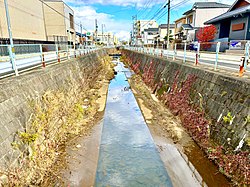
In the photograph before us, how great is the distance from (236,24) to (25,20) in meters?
35.6

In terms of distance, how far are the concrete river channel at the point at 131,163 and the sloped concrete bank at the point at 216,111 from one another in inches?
27.2

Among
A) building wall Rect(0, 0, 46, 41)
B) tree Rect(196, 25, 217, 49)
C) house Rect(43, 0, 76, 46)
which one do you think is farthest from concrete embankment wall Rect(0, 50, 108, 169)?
house Rect(43, 0, 76, 46)

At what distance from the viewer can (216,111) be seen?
6840 millimetres

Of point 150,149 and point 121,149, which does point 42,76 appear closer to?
point 121,149

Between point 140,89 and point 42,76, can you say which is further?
point 140,89

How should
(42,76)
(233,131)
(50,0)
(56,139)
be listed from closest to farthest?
(233,131) → (56,139) → (42,76) → (50,0)

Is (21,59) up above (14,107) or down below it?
above

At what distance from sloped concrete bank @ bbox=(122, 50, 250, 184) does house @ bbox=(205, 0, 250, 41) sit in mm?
17443

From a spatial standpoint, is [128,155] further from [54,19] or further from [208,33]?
[54,19]

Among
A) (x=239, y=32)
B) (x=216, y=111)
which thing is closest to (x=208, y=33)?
(x=239, y=32)

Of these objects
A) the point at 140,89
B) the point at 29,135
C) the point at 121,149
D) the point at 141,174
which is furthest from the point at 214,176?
the point at 140,89

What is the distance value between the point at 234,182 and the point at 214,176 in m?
0.62

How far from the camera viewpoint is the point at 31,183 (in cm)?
471

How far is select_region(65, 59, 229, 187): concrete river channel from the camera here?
5352mm
